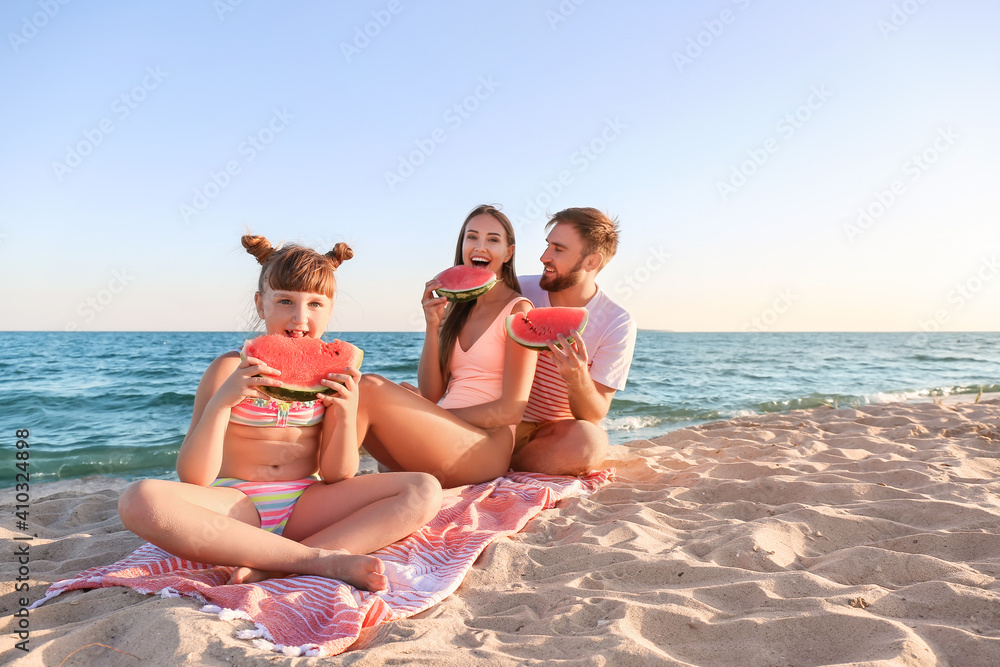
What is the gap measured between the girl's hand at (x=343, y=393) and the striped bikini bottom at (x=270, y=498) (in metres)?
0.45

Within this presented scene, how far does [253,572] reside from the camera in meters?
2.56

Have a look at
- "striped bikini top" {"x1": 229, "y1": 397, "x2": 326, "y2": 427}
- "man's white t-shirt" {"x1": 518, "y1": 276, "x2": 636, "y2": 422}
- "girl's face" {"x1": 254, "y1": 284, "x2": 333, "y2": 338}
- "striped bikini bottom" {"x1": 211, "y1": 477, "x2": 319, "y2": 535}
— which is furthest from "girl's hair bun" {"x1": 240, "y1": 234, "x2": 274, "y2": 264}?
"man's white t-shirt" {"x1": 518, "y1": 276, "x2": 636, "y2": 422}

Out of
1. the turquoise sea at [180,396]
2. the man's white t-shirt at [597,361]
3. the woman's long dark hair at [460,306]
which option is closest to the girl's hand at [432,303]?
the woman's long dark hair at [460,306]

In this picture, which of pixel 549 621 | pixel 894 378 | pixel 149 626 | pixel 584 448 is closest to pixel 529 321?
pixel 584 448

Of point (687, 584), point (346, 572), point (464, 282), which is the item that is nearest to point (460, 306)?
point (464, 282)

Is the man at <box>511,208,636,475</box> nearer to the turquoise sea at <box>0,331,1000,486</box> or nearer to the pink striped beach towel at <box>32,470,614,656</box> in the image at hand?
the pink striped beach towel at <box>32,470,614,656</box>

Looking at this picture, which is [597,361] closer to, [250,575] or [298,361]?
[298,361]

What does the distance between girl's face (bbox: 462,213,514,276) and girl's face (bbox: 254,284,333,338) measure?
1.22m

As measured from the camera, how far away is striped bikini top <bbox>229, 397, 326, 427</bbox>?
2902 mm

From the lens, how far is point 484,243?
4082 mm

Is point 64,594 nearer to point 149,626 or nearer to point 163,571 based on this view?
point 163,571

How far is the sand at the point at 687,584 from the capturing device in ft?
6.45

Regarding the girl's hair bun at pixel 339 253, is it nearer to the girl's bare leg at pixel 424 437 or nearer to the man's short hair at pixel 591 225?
the girl's bare leg at pixel 424 437

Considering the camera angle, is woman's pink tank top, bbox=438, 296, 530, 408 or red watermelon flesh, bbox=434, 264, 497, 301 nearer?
red watermelon flesh, bbox=434, 264, 497, 301
